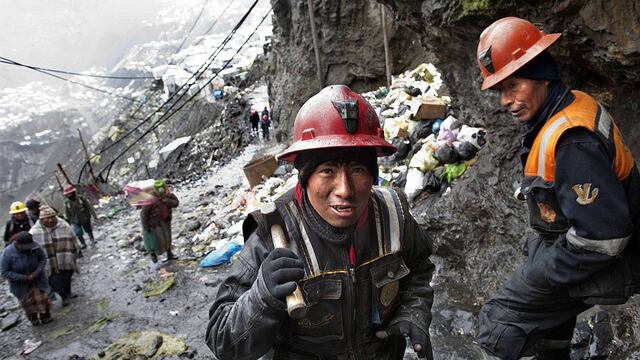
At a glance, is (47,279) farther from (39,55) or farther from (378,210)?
(39,55)

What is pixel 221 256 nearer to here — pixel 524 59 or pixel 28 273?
pixel 28 273

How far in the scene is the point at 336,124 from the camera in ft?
5.21

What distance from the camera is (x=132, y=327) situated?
17.8ft

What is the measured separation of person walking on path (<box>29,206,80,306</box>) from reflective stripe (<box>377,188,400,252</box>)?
601cm

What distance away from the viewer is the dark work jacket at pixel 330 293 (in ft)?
5.08

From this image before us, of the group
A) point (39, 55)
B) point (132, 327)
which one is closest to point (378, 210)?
point (132, 327)

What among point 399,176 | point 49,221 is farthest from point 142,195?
point 399,176

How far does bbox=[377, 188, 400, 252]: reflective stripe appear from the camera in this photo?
67.9 inches

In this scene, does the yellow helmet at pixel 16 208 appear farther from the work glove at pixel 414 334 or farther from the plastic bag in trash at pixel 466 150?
the work glove at pixel 414 334

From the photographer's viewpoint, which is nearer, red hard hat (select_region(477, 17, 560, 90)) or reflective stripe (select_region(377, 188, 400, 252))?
reflective stripe (select_region(377, 188, 400, 252))

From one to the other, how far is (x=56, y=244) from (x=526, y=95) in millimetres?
6593

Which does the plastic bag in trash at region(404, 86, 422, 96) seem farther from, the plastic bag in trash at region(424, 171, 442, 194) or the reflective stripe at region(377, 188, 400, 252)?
the reflective stripe at region(377, 188, 400, 252)

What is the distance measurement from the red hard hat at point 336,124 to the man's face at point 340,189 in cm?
9

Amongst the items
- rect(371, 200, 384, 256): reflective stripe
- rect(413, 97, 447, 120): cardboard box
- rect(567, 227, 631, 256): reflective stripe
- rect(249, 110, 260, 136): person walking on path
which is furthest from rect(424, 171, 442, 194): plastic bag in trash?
rect(249, 110, 260, 136): person walking on path
